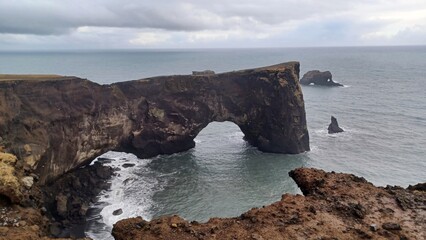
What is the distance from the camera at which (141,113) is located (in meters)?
59.2

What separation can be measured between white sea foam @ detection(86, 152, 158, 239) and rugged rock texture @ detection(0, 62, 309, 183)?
4249mm

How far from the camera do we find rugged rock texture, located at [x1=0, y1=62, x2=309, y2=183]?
42909 mm

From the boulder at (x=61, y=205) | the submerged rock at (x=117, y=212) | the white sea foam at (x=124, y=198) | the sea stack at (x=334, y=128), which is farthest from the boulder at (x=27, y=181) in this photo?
the sea stack at (x=334, y=128)

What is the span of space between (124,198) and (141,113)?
17.8 meters

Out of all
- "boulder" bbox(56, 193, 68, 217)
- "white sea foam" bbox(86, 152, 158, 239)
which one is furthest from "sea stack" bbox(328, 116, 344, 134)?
"boulder" bbox(56, 193, 68, 217)

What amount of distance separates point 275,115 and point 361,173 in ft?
59.2

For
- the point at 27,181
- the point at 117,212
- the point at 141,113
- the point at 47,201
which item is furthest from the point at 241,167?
the point at 27,181

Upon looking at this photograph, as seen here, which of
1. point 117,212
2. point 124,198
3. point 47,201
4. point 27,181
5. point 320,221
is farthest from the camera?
point 124,198

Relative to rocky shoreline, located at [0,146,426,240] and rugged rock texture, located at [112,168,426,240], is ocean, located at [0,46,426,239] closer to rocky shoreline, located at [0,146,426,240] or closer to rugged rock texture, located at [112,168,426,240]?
rocky shoreline, located at [0,146,426,240]

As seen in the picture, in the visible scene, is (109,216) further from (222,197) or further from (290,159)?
(290,159)

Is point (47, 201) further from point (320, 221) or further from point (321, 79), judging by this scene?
point (321, 79)

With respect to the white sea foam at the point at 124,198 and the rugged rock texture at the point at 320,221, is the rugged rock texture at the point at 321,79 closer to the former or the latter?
the white sea foam at the point at 124,198

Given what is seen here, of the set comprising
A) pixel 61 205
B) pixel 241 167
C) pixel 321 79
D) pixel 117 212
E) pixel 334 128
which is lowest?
pixel 117 212

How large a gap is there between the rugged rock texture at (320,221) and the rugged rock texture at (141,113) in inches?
1133
